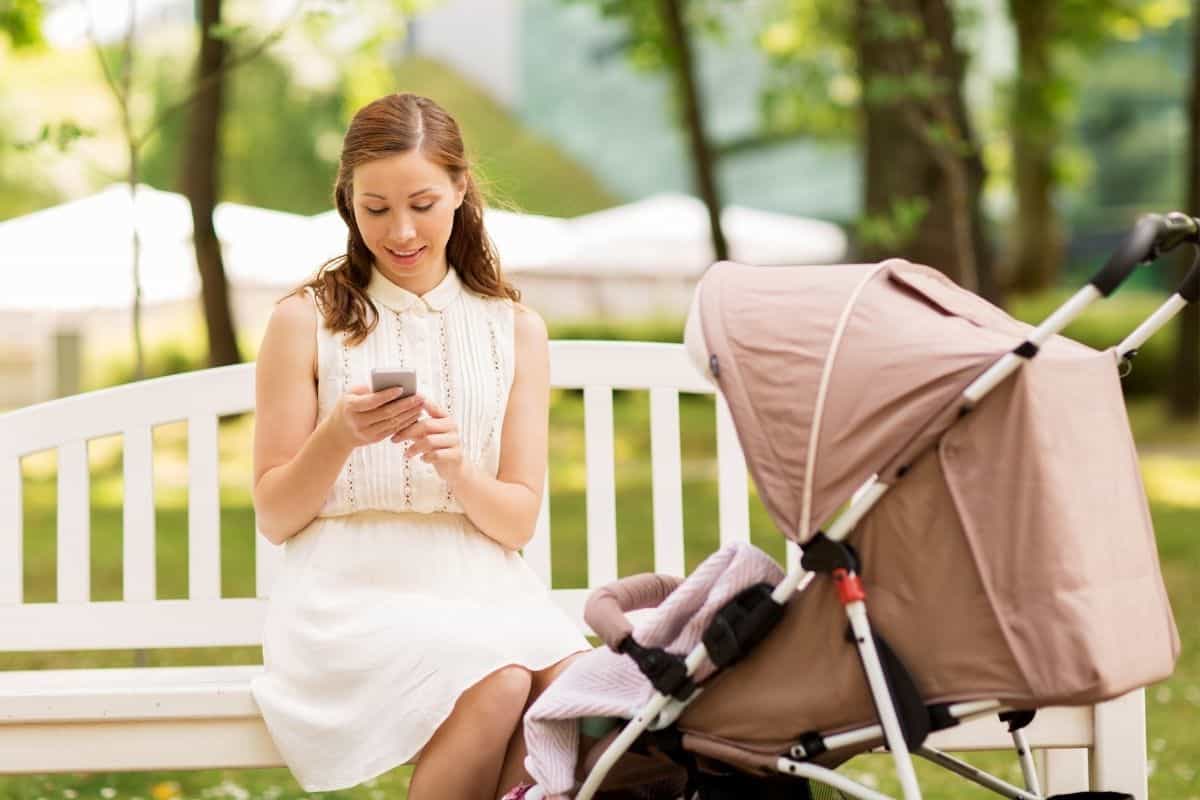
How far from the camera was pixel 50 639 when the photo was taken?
390 centimetres

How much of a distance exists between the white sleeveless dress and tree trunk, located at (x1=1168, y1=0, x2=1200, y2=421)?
1026 centimetres

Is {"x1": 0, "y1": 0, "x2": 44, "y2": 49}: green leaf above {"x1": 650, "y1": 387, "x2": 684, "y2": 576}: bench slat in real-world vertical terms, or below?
above

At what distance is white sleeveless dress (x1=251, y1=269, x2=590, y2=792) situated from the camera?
307cm

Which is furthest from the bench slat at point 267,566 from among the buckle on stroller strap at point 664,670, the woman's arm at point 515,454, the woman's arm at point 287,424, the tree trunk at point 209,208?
the tree trunk at point 209,208

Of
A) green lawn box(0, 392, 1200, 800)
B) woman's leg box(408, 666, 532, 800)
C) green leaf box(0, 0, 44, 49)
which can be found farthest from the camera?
green leaf box(0, 0, 44, 49)

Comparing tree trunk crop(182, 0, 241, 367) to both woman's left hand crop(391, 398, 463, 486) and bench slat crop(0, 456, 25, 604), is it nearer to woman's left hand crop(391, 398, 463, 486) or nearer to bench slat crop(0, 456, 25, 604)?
bench slat crop(0, 456, 25, 604)

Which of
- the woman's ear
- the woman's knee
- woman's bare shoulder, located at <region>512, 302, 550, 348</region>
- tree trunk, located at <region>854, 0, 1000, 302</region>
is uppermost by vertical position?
tree trunk, located at <region>854, 0, 1000, 302</region>

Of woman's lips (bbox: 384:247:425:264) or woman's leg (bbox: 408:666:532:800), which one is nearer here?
woman's leg (bbox: 408:666:532:800)

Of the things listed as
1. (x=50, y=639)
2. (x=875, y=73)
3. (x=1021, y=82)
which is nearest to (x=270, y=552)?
(x=50, y=639)

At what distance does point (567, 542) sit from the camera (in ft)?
32.3

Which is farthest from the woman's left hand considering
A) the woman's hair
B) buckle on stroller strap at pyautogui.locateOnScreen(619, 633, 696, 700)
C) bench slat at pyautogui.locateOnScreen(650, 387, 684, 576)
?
bench slat at pyautogui.locateOnScreen(650, 387, 684, 576)

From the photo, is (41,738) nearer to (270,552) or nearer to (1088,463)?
(270,552)

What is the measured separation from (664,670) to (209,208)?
8.67 m

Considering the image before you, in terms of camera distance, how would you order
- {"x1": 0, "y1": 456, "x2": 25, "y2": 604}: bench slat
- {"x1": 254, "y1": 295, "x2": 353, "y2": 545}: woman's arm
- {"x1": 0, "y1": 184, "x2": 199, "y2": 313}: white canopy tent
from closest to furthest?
{"x1": 254, "y1": 295, "x2": 353, "y2": 545}: woman's arm, {"x1": 0, "y1": 456, "x2": 25, "y2": 604}: bench slat, {"x1": 0, "y1": 184, "x2": 199, "y2": 313}: white canopy tent
